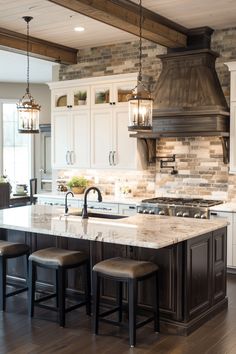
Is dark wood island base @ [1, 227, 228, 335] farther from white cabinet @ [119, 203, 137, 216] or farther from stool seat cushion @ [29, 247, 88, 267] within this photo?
white cabinet @ [119, 203, 137, 216]

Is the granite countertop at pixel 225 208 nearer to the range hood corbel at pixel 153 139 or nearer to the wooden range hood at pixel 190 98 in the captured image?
the range hood corbel at pixel 153 139

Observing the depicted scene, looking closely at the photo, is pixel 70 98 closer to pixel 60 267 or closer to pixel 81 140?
pixel 81 140

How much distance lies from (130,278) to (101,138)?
3.86m

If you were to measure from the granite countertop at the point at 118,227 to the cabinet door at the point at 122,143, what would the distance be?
Answer: 6.89ft

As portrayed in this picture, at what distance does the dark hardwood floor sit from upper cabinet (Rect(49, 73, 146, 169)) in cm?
316

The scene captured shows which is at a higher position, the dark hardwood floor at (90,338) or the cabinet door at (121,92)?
the cabinet door at (121,92)

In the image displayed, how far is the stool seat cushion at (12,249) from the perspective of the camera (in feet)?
15.1

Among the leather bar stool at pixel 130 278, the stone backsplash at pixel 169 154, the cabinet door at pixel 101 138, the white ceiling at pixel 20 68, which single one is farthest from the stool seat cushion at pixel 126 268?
the white ceiling at pixel 20 68

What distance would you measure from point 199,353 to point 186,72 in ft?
13.0

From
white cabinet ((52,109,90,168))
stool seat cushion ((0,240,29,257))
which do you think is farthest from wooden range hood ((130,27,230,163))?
stool seat cushion ((0,240,29,257))

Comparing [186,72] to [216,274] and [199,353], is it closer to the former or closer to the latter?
[216,274]

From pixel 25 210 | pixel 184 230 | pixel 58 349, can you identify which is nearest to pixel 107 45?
pixel 25 210

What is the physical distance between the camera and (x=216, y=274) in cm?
457

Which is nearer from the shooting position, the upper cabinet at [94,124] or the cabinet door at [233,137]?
the cabinet door at [233,137]
